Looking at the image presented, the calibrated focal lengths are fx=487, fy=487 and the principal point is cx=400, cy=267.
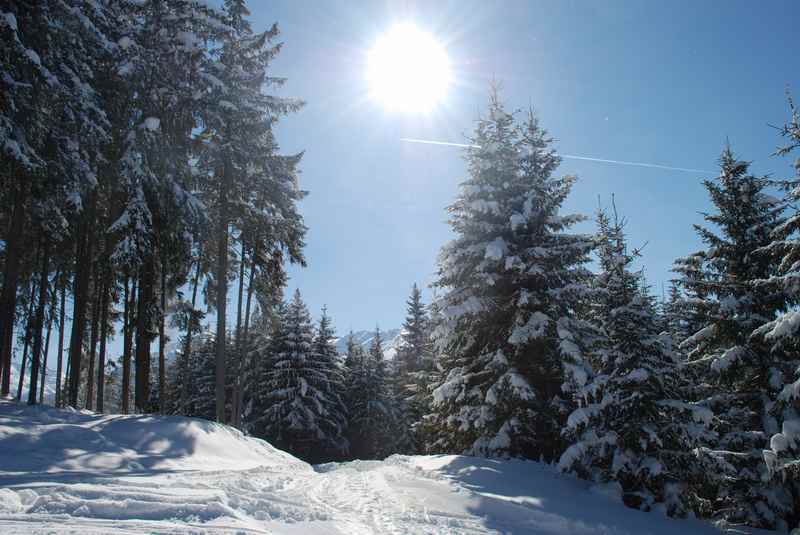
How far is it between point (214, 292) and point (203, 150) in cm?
647

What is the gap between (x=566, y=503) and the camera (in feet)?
31.9

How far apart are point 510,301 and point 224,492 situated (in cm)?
1046

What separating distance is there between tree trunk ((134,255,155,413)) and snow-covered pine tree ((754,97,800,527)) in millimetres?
17830

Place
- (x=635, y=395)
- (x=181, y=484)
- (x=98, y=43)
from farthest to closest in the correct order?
(x=98, y=43) < (x=635, y=395) < (x=181, y=484)

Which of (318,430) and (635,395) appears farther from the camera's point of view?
(318,430)

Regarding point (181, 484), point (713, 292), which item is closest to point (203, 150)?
point (181, 484)

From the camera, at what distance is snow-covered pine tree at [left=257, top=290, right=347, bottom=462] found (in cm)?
3256

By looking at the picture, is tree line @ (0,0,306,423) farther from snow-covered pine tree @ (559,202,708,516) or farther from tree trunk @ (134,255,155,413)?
snow-covered pine tree @ (559,202,708,516)

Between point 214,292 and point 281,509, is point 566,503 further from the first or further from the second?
point 214,292

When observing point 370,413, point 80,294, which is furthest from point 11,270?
point 370,413

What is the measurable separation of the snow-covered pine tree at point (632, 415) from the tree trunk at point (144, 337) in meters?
13.8

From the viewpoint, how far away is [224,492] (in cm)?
727

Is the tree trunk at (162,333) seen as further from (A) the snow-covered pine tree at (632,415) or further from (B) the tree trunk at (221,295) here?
(A) the snow-covered pine tree at (632,415)

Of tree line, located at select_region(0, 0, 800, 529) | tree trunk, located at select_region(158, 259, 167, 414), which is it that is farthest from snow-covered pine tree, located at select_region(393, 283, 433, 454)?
tree trunk, located at select_region(158, 259, 167, 414)
